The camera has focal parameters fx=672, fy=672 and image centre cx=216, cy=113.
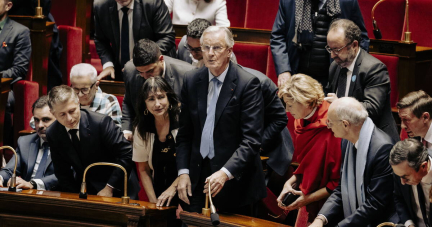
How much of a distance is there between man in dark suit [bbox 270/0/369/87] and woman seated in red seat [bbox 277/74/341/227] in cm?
70

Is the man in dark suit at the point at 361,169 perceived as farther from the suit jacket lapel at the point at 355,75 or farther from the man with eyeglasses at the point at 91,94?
the man with eyeglasses at the point at 91,94

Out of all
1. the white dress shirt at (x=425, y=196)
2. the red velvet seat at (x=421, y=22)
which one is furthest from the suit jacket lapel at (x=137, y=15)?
the white dress shirt at (x=425, y=196)

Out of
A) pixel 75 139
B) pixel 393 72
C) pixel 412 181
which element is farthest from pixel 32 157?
pixel 393 72

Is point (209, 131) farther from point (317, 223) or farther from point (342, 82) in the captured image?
point (342, 82)

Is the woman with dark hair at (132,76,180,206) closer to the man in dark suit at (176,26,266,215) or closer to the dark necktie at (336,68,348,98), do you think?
the man in dark suit at (176,26,266,215)

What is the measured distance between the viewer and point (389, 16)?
3633 millimetres

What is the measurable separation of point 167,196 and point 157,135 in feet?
0.78

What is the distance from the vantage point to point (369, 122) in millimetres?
2041

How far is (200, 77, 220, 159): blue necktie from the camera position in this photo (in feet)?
7.21

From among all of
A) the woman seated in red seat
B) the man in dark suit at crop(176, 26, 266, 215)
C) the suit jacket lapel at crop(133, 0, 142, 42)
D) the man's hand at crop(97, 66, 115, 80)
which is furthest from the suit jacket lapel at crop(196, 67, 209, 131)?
the man's hand at crop(97, 66, 115, 80)

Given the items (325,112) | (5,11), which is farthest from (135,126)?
(5,11)

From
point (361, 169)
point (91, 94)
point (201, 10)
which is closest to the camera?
point (361, 169)

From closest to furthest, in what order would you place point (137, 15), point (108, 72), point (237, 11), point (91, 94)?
point (91, 94), point (137, 15), point (108, 72), point (237, 11)

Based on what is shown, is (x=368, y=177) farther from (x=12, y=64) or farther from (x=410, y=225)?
(x=12, y=64)
